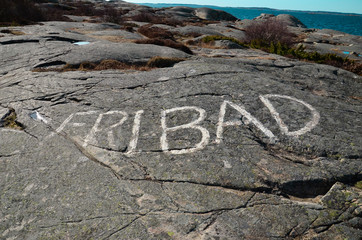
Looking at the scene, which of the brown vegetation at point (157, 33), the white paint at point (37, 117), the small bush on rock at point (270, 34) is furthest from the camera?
the small bush on rock at point (270, 34)

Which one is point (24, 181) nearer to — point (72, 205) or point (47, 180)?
point (47, 180)

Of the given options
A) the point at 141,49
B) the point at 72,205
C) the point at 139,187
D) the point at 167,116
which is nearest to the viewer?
the point at 72,205

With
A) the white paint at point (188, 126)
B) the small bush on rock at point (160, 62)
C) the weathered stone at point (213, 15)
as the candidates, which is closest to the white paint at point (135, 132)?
the white paint at point (188, 126)

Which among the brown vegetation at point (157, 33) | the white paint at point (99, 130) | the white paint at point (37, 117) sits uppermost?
the brown vegetation at point (157, 33)

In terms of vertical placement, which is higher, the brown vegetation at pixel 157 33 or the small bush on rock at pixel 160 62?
the small bush on rock at pixel 160 62

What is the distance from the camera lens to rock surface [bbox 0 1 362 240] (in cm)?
250

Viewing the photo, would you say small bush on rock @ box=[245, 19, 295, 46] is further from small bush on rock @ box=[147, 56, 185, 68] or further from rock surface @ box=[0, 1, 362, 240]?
rock surface @ box=[0, 1, 362, 240]

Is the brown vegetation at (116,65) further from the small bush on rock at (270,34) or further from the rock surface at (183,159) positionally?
the small bush on rock at (270,34)

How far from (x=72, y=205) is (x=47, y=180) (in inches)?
24.0

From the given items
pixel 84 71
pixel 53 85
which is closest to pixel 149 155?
pixel 53 85

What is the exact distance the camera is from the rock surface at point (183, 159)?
2498 millimetres

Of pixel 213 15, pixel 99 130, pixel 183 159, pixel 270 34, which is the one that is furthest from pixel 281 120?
pixel 213 15

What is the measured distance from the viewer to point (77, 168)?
3246 millimetres

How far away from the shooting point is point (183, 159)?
10.9 ft
